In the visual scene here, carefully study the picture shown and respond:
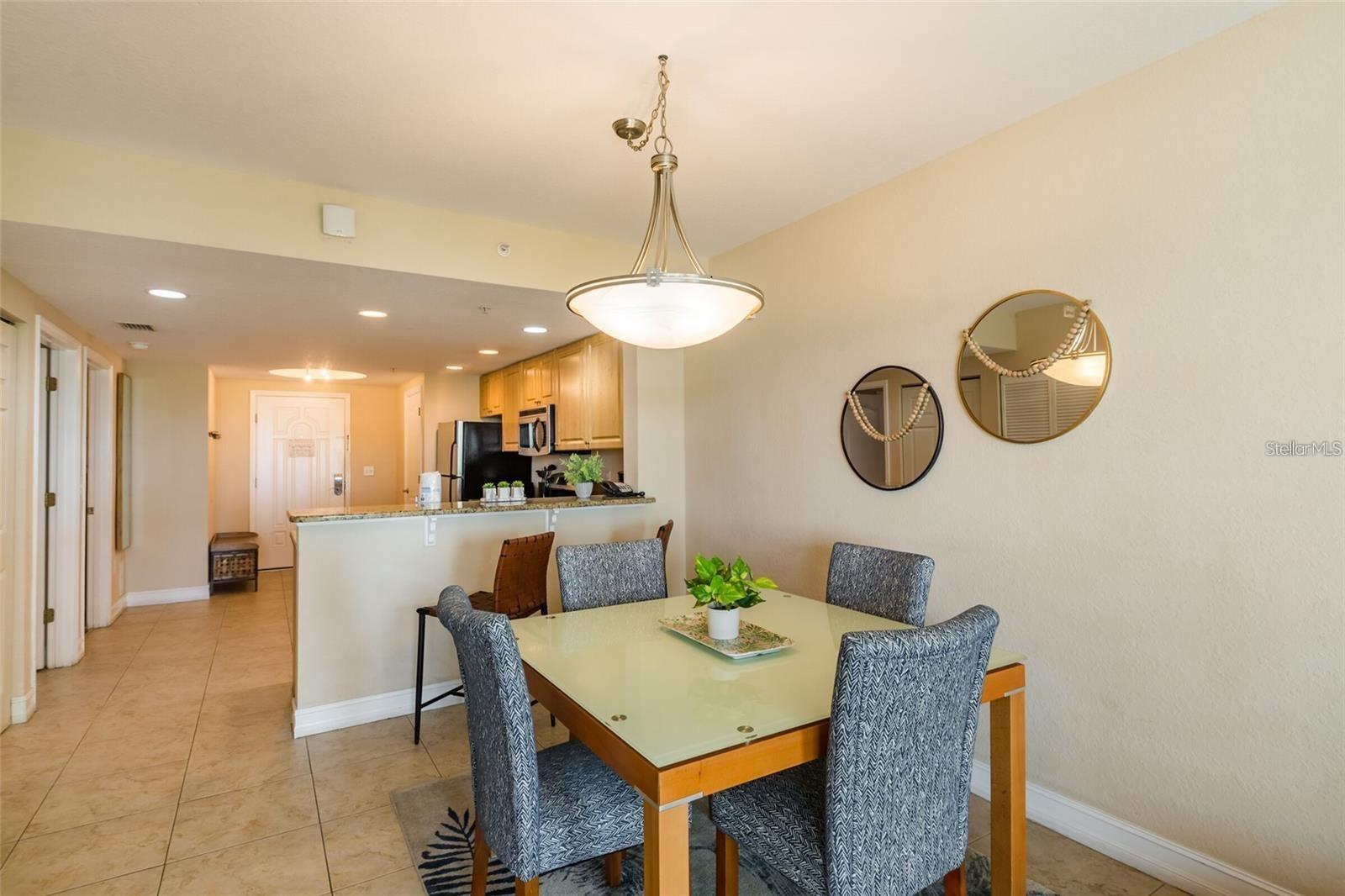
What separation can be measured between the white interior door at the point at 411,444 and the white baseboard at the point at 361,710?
3.83 m

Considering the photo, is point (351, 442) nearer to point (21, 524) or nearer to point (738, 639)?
point (21, 524)

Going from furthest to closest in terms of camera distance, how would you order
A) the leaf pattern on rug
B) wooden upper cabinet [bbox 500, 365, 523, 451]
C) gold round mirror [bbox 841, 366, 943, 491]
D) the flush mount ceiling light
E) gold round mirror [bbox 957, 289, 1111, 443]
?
the flush mount ceiling light < wooden upper cabinet [bbox 500, 365, 523, 451] < gold round mirror [bbox 841, 366, 943, 491] < gold round mirror [bbox 957, 289, 1111, 443] < the leaf pattern on rug

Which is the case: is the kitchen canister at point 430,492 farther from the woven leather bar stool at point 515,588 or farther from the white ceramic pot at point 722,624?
the white ceramic pot at point 722,624

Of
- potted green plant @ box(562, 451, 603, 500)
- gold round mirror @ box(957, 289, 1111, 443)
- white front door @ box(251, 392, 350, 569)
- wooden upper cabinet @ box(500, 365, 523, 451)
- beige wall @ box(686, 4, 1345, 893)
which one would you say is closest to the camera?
beige wall @ box(686, 4, 1345, 893)

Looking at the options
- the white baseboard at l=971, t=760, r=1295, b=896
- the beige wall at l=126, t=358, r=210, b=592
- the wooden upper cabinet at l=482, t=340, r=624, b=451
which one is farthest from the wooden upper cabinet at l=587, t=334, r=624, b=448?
the beige wall at l=126, t=358, r=210, b=592

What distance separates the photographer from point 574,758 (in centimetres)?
176

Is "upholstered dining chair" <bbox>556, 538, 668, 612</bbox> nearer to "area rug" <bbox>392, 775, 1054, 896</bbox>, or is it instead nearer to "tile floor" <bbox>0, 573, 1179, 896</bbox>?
"area rug" <bbox>392, 775, 1054, 896</bbox>

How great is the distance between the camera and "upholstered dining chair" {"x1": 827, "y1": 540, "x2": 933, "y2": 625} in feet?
7.29

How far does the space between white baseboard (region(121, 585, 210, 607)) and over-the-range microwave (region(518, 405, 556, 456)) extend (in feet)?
10.5

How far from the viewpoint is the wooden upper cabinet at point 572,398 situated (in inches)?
182

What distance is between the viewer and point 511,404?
19.2 feet

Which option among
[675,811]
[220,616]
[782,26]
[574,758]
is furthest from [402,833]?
[220,616]

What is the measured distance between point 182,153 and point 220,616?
13.4 feet

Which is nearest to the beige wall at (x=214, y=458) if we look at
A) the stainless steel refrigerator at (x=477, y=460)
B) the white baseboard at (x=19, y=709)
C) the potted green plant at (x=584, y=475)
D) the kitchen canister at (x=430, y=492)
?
the stainless steel refrigerator at (x=477, y=460)
